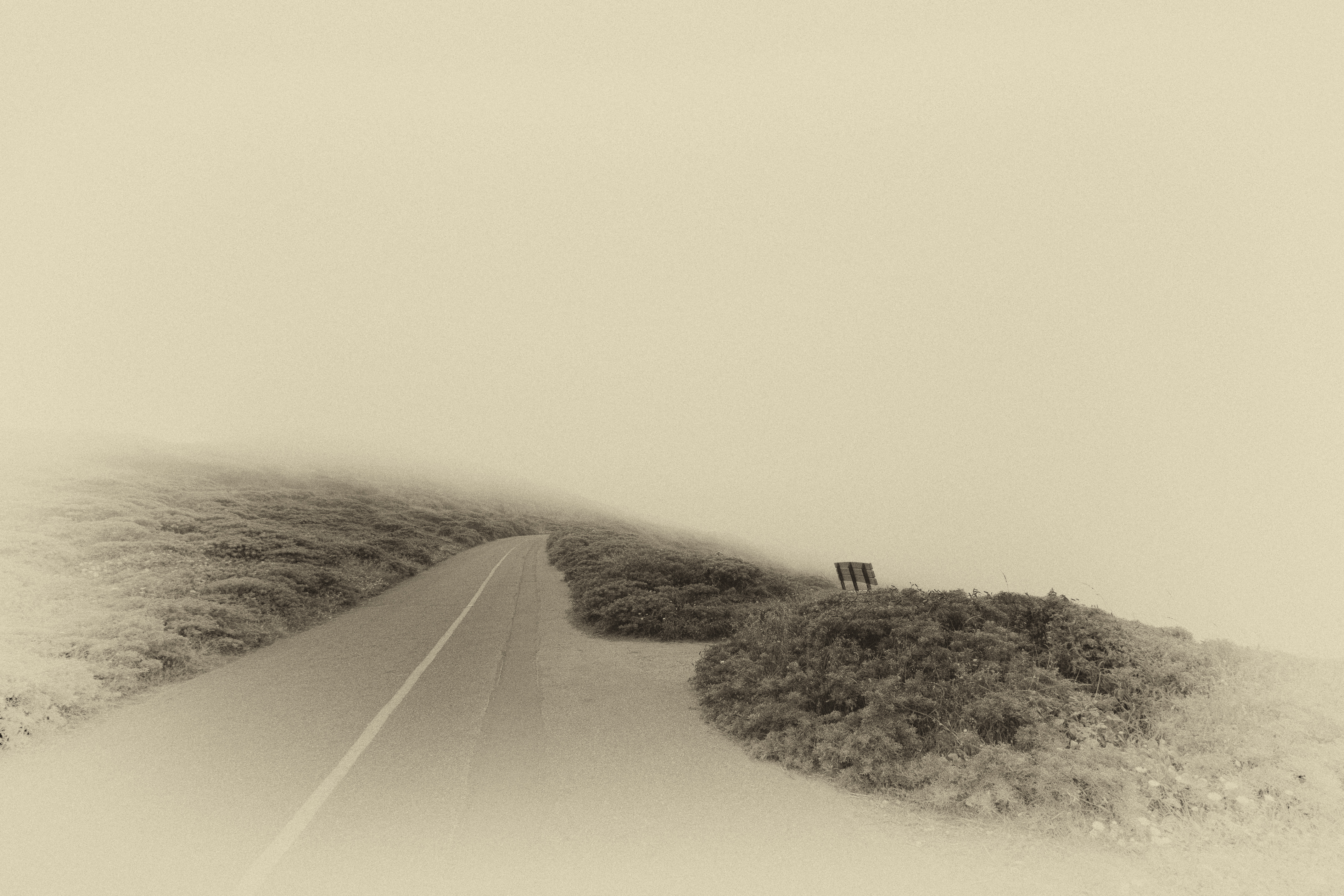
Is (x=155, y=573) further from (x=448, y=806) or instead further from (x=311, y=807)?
(x=448, y=806)

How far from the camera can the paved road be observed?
479 centimetres

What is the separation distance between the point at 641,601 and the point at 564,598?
5042 mm

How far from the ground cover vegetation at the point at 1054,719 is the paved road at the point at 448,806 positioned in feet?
2.19

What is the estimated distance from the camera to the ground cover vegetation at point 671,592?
48.7 ft

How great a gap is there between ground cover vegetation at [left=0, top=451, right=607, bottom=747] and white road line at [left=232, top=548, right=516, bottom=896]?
155 inches

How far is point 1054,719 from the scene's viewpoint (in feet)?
22.0

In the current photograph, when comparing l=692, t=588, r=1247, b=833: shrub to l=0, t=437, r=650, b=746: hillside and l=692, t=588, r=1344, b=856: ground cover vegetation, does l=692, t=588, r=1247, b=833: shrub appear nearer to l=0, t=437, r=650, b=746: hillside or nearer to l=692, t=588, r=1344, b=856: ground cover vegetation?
l=692, t=588, r=1344, b=856: ground cover vegetation

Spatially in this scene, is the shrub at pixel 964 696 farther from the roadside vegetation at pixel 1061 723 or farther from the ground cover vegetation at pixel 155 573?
the ground cover vegetation at pixel 155 573

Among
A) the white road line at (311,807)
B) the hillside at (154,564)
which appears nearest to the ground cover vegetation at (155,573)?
the hillside at (154,564)

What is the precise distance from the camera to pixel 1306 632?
1238 cm

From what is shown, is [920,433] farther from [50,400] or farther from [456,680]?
[50,400]

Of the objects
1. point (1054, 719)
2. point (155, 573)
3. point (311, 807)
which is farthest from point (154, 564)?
point (1054, 719)

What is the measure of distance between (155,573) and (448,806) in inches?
614

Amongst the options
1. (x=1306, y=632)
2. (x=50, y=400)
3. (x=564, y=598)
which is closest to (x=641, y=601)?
(x=564, y=598)
